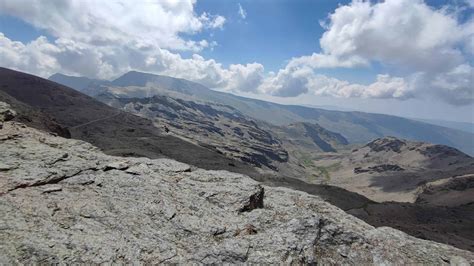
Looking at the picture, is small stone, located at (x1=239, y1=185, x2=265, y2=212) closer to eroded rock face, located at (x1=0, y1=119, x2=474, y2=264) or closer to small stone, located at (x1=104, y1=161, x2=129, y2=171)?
eroded rock face, located at (x1=0, y1=119, x2=474, y2=264)

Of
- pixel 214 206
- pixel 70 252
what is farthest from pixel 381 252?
pixel 70 252

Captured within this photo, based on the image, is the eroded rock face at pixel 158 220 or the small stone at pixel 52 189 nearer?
the eroded rock face at pixel 158 220

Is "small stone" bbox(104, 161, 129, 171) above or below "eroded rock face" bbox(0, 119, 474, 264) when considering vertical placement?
above

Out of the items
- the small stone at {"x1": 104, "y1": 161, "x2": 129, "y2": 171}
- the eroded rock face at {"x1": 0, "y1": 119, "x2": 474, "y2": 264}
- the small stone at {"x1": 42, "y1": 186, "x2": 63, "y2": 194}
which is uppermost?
the small stone at {"x1": 104, "y1": 161, "x2": 129, "y2": 171}

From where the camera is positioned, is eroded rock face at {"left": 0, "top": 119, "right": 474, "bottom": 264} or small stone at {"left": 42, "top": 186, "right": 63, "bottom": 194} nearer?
eroded rock face at {"left": 0, "top": 119, "right": 474, "bottom": 264}

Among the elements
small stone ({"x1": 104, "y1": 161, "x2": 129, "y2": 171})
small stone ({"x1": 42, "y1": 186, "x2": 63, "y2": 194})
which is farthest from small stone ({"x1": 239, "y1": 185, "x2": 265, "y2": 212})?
small stone ({"x1": 42, "y1": 186, "x2": 63, "y2": 194})

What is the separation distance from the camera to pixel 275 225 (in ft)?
68.1

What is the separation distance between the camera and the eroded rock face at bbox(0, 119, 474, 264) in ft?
52.3

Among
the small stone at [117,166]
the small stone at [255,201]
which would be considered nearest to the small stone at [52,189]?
the small stone at [117,166]

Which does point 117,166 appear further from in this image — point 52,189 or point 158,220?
point 158,220

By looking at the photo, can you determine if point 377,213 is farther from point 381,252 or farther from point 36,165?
point 36,165

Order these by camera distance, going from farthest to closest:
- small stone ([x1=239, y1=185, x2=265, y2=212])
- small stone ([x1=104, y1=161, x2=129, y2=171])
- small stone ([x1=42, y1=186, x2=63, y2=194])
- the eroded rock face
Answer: small stone ([x1=104, y1=161, x2=129, y2=171]) < small stone ([x1=239, y1=185, x2=265, y2=212]) < small stone ([x1=42, y1=186, x2=63, y2=194]) < the eroded rock face

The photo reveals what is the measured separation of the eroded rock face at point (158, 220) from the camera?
52.3 ft

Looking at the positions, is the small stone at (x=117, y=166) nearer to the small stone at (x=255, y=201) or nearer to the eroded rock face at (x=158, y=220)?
the eroded rock face at (x=158, y=220)
